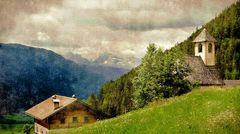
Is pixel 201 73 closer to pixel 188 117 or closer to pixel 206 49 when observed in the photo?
pixel 206 49

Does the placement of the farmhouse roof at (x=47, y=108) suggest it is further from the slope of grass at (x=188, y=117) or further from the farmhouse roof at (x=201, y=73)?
the slope of grass at (x=188, y=117)

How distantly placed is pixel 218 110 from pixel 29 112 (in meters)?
52.3

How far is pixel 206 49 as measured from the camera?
251ft

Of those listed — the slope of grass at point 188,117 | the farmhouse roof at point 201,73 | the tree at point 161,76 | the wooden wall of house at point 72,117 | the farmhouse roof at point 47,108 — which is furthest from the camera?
the farmhouse roof at point 47,108

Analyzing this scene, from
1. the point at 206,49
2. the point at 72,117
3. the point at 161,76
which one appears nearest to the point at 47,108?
the point at 72,117

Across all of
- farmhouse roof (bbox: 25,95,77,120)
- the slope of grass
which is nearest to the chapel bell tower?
farmhouse roof (bbox: 25,95,77,120)

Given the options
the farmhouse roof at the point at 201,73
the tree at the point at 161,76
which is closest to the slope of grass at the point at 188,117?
the tree at the point at 161,76

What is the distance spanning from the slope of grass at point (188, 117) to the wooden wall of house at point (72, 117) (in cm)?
3746

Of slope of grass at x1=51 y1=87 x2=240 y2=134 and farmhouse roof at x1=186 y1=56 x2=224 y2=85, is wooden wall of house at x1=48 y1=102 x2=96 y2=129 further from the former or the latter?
slope of grass at x1=51 y1=87 x2=240 y2=134

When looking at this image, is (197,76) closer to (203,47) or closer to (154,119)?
(203,47)

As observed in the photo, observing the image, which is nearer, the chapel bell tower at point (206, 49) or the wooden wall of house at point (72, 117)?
the wooden wall of house at point (72, 117)

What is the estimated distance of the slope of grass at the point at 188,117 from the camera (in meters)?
28.8

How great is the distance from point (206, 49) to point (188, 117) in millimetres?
48019

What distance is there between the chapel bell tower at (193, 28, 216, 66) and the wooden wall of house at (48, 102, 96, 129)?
20598 millimetres
